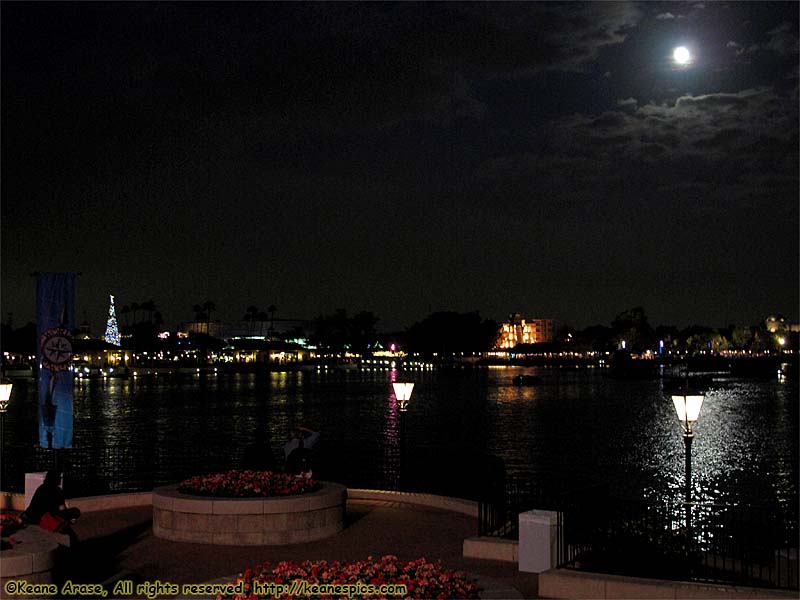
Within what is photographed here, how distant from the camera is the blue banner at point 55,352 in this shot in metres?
22.4

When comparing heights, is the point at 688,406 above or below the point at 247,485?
above

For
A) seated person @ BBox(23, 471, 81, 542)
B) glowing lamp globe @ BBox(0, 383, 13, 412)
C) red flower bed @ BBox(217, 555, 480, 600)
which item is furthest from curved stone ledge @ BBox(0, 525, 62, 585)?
glowing lamp globe @ BBox(0, 383, 13, 412)

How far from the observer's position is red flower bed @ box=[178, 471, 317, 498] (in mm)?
16859

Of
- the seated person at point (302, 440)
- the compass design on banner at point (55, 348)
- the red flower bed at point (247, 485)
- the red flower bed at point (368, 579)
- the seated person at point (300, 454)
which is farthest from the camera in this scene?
the compass design on banner at point (55, 348)

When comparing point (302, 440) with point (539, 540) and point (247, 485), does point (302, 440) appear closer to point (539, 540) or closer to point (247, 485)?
point (247, 485)

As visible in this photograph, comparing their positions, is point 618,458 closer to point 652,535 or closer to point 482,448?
point 482,448

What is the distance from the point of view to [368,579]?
1053cm

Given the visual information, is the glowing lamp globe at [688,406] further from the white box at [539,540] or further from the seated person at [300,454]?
the seated person at [300,454]

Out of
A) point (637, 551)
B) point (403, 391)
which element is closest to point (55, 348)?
point (403, 391)

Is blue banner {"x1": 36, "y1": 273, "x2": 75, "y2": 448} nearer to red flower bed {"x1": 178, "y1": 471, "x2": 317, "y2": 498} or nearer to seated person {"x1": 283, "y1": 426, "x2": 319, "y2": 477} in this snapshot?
seated person {"x1": 283, "y1": 426, "x2": 319, "y2": 477}

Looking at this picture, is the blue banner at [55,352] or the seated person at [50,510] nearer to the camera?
the seated person at [50,510]

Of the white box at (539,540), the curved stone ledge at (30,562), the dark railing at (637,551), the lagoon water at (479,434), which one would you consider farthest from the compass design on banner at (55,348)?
the dark railing at (637,551)

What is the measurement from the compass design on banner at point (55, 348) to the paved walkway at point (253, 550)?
4.69 meters

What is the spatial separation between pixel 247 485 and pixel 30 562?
213 inches
